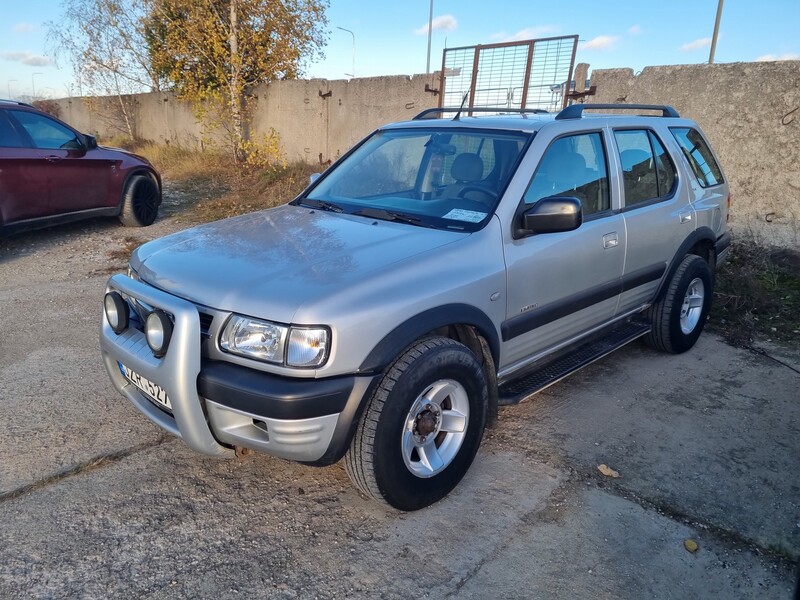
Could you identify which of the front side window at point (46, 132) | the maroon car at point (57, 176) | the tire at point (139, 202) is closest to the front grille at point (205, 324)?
the maroon car at point (57, 176)

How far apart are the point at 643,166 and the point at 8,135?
6.74 meters

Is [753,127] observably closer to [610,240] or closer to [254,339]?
[610,240]

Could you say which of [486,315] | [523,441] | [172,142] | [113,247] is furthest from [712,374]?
[172,142]

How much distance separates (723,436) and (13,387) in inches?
171

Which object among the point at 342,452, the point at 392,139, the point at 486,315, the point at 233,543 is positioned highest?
the point at 392,139

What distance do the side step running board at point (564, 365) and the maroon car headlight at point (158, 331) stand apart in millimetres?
1634

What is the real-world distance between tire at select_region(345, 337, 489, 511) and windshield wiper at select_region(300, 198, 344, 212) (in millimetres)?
1229

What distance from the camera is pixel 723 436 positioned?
3.49m

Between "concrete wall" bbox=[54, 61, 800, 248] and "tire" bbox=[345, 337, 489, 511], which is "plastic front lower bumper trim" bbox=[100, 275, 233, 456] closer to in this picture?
"tire" bbox=[345, 337, 489, 511]

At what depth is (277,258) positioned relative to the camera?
8.89ft

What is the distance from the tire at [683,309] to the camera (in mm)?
4410

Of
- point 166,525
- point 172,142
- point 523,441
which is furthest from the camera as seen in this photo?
point 172,142

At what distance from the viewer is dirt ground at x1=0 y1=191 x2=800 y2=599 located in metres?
2.35

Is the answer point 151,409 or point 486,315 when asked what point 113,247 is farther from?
point 486,315
